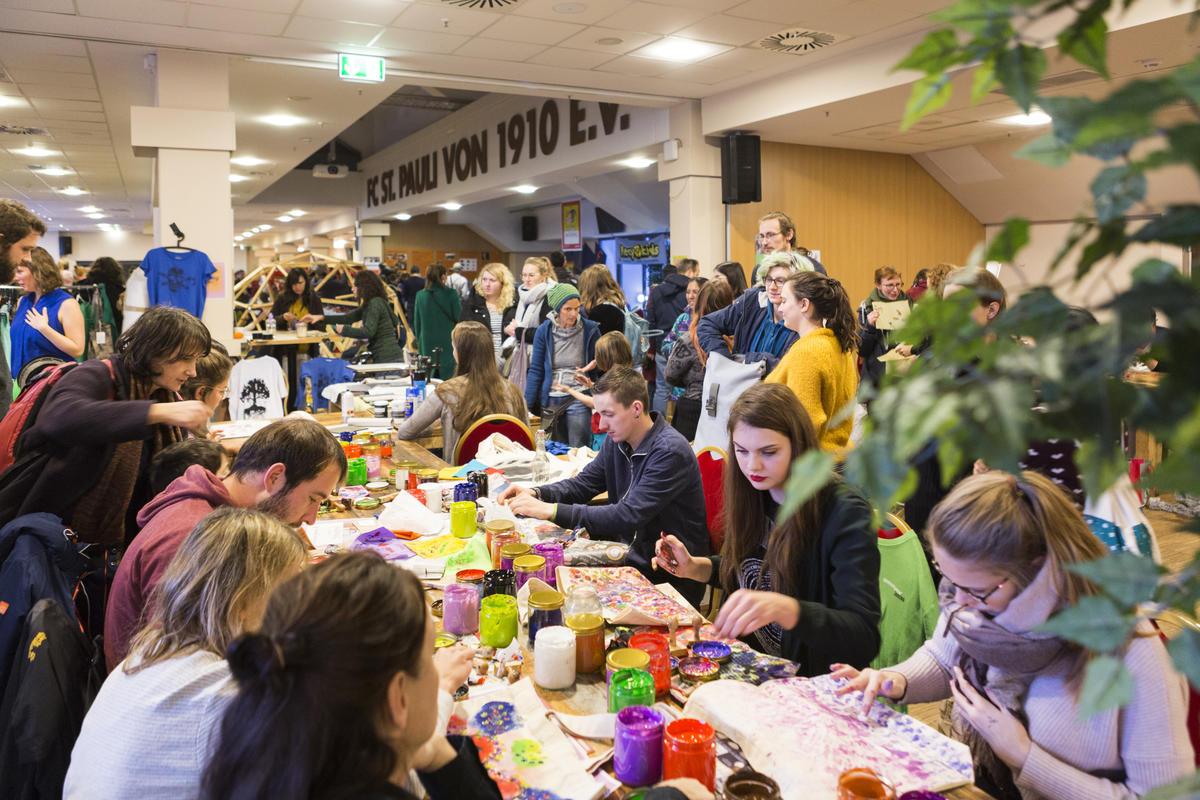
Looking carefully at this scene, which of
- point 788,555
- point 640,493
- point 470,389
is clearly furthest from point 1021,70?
point 470,389

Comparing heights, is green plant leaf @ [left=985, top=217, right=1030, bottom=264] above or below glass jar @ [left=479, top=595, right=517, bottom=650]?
above

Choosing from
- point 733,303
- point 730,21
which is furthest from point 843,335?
point 730,21

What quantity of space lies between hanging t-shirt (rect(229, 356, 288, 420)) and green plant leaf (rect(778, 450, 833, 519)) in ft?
19.3

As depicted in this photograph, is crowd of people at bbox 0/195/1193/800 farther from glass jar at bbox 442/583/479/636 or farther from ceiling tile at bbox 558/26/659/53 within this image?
Answer: ceiling tile at bbox 558/26/659/53

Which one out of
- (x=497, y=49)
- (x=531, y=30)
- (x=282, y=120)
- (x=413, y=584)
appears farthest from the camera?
(x=282, y=120)

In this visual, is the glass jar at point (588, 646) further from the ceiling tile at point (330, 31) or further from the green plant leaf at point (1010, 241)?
the ceiling tile at point (330, 31)

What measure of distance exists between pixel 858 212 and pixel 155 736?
30.4 feet

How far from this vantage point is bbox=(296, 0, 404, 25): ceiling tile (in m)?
5.25

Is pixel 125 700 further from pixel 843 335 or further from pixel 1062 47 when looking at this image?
pixel 843 335

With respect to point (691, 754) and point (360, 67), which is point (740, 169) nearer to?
point (360, 67)

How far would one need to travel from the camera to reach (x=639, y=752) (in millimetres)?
1421

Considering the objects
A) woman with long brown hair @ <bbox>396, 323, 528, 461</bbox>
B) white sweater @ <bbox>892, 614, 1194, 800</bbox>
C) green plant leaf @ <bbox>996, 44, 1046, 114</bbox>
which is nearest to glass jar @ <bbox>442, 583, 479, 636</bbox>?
white sweater @ <bbox>892, 614, 1194, 800</bbox>

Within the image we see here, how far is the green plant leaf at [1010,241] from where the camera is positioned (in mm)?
568

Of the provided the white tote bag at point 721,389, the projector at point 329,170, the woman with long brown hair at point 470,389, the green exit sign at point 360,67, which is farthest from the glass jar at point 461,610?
the projector at point 329,170
